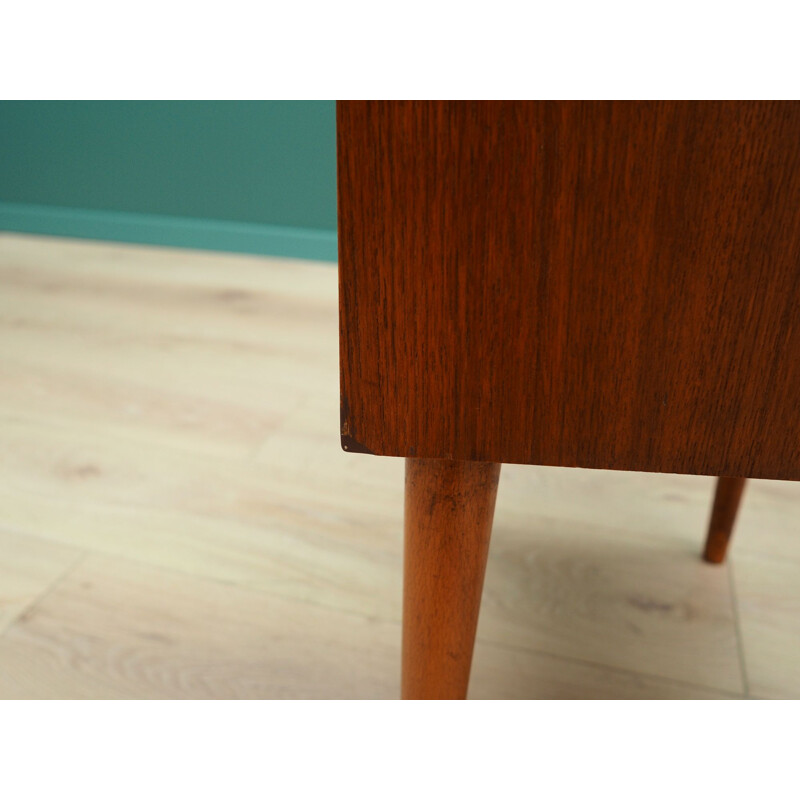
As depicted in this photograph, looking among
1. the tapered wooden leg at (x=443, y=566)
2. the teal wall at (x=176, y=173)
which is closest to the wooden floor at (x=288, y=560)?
the tapered wooden leg at (x=443, y=566)

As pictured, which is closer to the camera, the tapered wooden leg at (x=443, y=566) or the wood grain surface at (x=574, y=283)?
the wood grain surface at (x=574, y=283)

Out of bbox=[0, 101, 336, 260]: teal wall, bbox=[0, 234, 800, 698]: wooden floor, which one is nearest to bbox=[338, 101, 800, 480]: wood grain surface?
bbox=[0, 234, 800, 698]: wooden floor

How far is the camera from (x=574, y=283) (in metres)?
0.27

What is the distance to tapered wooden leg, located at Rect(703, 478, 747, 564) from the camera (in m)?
0.74

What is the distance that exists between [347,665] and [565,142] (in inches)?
21.4

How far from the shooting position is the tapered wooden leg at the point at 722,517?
2.42ft

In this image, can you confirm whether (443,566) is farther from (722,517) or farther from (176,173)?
(176,173)

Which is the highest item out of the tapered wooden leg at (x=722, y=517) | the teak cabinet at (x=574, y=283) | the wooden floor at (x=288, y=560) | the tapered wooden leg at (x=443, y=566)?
the teak cabinet at (x=574, y=283)

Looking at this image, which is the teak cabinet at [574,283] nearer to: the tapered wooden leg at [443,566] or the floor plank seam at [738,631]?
the tapered wooden leg at [443,566]

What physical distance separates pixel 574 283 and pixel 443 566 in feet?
0.59

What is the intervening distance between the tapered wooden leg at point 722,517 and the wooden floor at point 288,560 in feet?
0.08

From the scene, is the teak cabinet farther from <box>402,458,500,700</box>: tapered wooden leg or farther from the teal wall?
the teal wall

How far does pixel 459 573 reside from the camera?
40 centimetres
